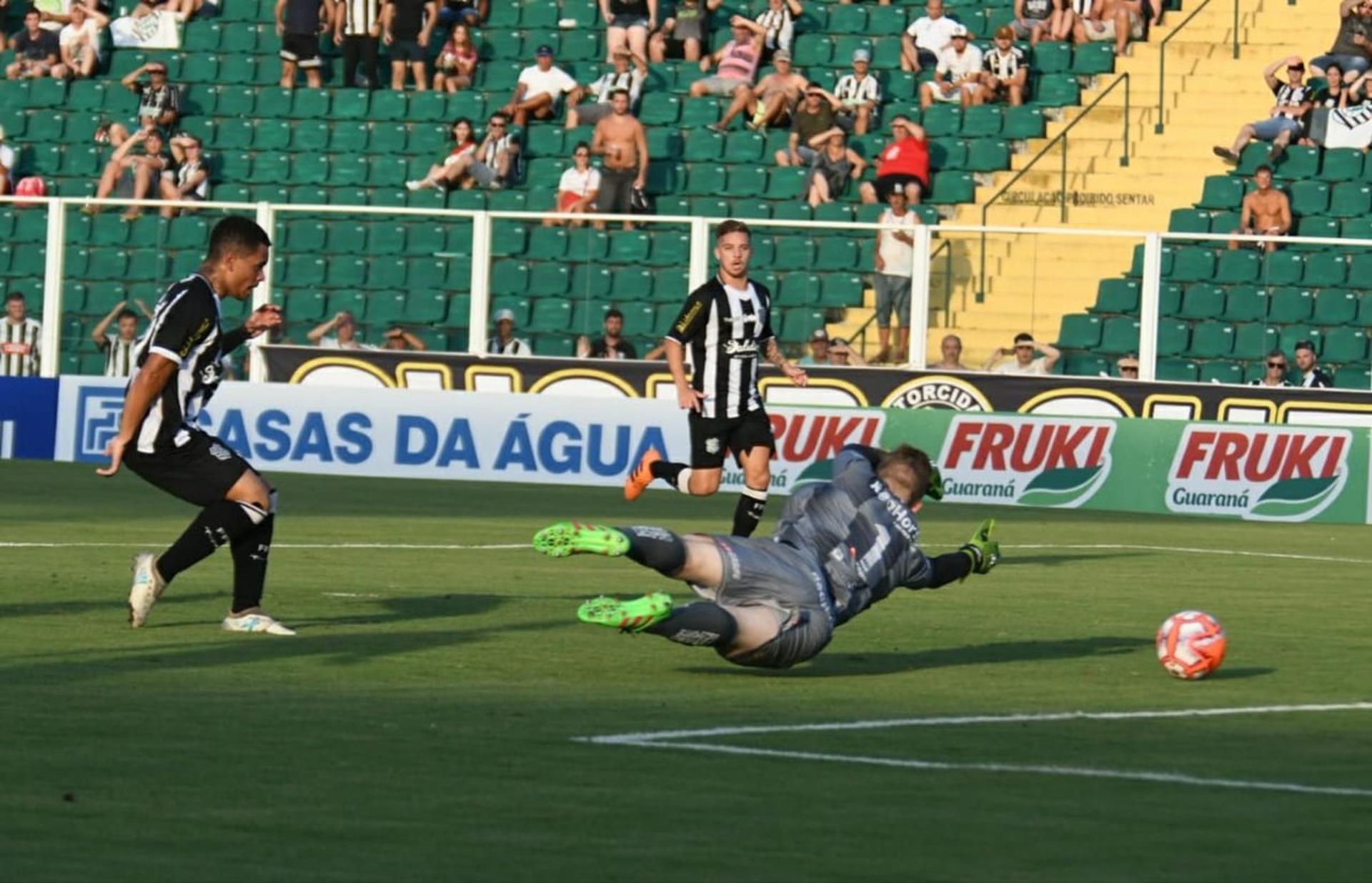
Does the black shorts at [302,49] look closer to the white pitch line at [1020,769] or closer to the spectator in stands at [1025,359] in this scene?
the spectator in stands at [1025,359]

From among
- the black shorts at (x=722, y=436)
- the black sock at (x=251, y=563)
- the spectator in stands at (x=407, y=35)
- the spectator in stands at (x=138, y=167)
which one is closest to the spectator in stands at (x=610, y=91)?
the spectator in stands at (x=407, y=35)

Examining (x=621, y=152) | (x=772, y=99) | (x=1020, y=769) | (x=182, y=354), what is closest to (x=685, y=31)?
(x=772, y=99)

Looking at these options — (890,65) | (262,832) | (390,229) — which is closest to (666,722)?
(262,832)

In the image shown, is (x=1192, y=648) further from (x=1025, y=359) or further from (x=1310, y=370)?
(x=1025, y=359)

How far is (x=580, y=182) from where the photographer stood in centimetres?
3073

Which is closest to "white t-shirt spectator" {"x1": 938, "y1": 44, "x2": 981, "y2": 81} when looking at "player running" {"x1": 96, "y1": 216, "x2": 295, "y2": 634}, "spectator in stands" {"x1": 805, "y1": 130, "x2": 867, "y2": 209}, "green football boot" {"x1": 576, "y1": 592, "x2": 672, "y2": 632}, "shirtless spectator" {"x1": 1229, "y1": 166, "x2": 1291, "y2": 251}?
"spectator in stands" {"x1": 805, "y1": 130, "x2": 867, "y2": 209}

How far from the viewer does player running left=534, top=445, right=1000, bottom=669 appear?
10.8m

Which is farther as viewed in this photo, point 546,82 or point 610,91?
point 546,82

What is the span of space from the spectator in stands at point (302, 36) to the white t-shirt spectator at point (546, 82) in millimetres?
3285

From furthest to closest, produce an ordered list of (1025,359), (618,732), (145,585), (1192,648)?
1. (1025,359)
2. (145,585)
3. (1192,648)
4. (618,732)

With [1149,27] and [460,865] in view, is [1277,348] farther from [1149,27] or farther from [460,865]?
[460,865]

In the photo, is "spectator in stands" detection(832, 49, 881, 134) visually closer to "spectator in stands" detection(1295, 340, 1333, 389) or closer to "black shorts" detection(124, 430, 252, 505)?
"spectator in stands" detection(1295, 340, 1333, 389)

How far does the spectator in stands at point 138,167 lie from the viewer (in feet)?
105

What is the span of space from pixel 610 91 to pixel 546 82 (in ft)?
3.01
